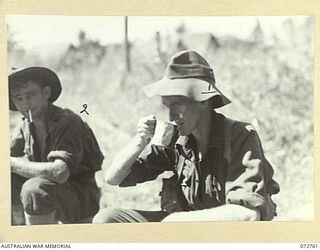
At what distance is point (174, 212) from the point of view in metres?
0.57

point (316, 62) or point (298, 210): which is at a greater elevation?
point (316, 62)

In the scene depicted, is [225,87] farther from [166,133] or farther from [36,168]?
[36,168]

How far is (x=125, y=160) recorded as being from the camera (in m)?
0.56

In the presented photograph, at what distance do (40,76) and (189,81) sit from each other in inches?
5.7

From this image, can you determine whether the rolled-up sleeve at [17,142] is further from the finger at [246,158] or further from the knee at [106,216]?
the finger at [246,158]

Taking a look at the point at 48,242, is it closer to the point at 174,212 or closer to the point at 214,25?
the point at 174,212

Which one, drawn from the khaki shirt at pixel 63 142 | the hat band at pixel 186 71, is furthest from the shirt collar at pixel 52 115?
the hat band at pixel 186 71

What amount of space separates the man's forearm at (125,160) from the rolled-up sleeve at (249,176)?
9 cm

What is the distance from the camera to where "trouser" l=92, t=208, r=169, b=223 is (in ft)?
1.86

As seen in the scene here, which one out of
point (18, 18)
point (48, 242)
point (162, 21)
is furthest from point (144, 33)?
point (48, 242)

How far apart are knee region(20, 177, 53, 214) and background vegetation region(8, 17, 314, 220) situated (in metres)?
0.05

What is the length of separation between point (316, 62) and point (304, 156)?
0.09 meters

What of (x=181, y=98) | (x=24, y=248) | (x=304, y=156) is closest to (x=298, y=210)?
(x=304, y=156)

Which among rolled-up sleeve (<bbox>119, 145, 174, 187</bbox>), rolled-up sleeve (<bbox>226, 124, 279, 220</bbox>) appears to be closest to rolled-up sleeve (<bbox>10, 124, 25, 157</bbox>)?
rolled-up sleeve (<bbox>119, 145, 174, 187</bbox>)
